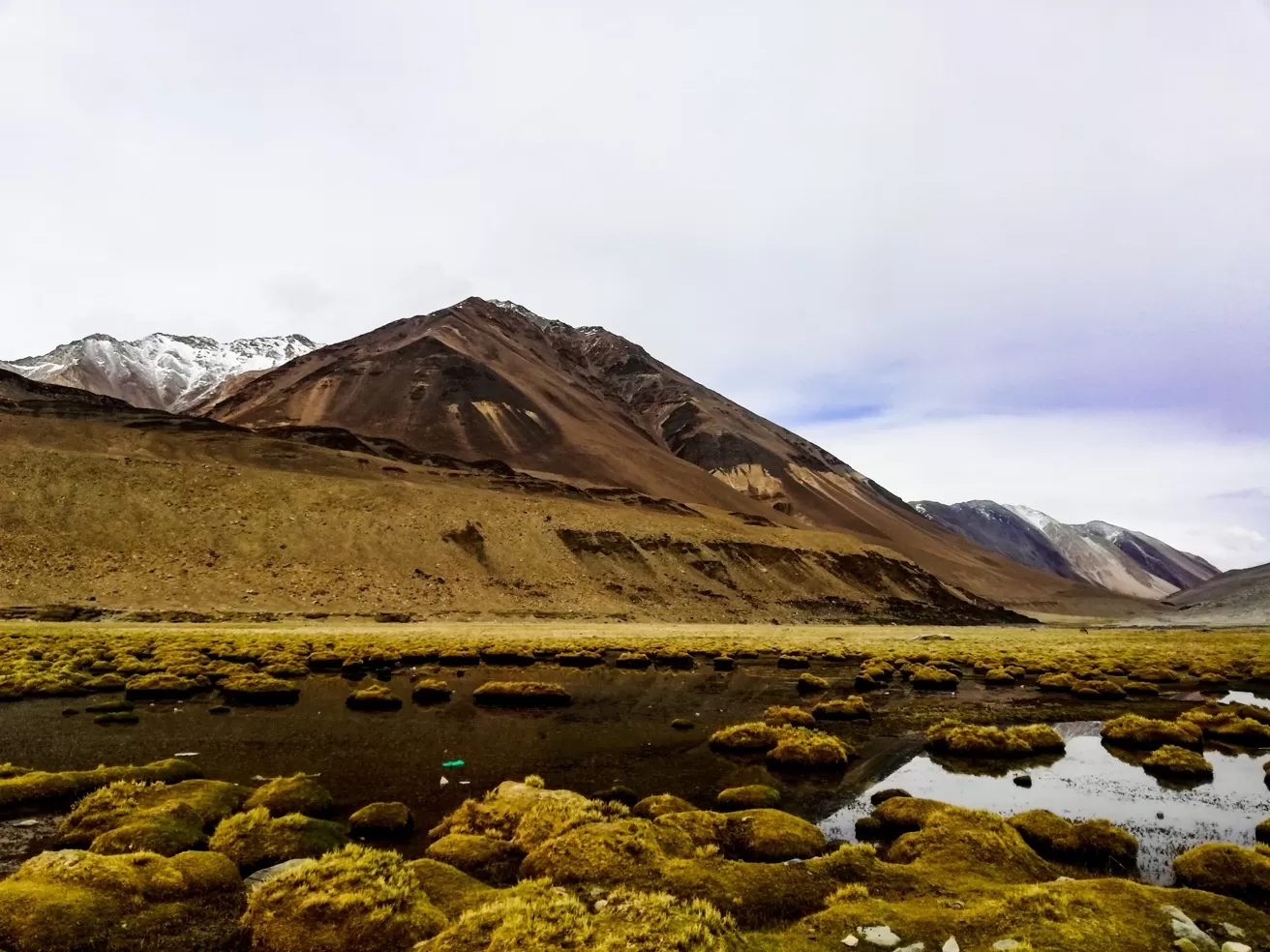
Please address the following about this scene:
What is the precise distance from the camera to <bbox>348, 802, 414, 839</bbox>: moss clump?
54.0 ft

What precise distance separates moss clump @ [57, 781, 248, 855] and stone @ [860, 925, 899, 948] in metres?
12.8

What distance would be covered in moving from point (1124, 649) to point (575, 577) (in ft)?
213

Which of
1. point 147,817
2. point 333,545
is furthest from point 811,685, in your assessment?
point 333,545

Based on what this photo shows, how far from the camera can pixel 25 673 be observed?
1375 inches

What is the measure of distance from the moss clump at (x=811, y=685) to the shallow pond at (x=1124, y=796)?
1599cm

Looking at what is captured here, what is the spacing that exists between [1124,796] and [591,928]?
19.6 m

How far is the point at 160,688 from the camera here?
33781 millimetres

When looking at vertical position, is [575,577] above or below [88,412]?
below

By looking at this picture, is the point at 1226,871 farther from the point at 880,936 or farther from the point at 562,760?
the point at 562,760

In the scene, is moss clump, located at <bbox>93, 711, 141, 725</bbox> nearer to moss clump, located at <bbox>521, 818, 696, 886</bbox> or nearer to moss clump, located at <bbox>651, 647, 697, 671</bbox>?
moss clump, located at <bbox>521, 818, 696, 886</bbox>

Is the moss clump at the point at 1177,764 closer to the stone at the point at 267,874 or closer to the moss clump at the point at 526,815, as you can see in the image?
the moss clump at the point at 526,815

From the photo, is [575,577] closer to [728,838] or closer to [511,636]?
[511,636]

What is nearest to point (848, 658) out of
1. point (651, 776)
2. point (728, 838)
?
point (651, 776)

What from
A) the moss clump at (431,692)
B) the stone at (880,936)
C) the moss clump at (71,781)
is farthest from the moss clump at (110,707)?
the stone at (880,936)
